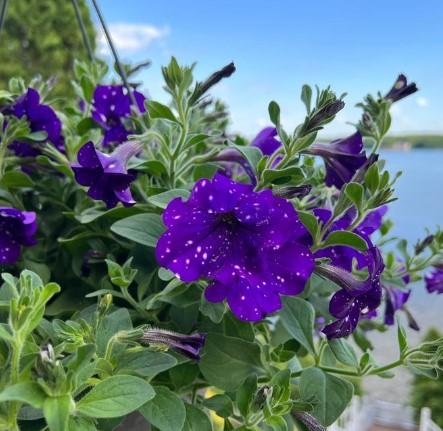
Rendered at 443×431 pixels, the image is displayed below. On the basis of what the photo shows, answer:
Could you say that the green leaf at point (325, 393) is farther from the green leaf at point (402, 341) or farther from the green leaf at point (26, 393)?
the green leaf at point (26, 393)

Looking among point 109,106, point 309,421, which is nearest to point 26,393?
point 309,421

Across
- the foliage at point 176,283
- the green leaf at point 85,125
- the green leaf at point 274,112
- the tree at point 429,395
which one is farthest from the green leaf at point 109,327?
the tree at point 429,395

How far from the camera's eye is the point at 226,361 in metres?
0.47

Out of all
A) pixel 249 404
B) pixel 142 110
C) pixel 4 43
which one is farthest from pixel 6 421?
pixel 4 43

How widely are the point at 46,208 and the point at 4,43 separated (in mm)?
5915

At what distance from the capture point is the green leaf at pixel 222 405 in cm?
46

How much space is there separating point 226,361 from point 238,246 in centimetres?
12

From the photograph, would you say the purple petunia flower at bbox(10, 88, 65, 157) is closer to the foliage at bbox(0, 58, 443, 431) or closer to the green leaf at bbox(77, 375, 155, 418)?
the foliage at bbox(0, 58, 443, 431)

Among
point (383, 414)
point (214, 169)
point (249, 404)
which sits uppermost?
point (214, 169)

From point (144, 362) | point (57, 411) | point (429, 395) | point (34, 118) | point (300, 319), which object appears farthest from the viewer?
point (429, 395)

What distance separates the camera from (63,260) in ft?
2.02

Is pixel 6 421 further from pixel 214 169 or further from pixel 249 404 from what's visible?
pixel 214 169

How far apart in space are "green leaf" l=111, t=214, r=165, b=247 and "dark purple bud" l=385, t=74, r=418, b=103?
28cm

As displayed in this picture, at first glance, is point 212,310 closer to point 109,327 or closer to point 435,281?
point 109,327
